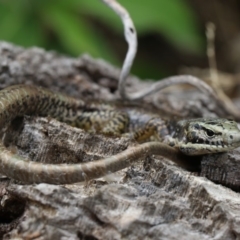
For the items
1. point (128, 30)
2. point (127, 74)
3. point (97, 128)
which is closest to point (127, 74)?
point (127, 74)

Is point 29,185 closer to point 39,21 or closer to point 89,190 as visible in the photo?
point 89,190

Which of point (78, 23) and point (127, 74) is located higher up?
point (78, 23)

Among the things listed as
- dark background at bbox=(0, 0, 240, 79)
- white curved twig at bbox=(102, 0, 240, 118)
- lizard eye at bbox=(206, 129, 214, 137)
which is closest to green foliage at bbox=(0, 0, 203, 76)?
dark background at bbox=(0, 0, 240, 79)

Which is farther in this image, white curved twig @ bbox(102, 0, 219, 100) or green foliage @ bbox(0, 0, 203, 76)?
green foliage @ bbox(0, 0, 203, 76)

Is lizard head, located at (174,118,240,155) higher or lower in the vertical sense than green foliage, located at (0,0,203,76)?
lower

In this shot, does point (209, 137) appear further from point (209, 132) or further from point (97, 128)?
point (97, 128)

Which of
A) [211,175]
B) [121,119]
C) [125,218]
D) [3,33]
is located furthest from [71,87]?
[125,218]

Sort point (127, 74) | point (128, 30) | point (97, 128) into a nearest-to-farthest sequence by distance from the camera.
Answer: point (128, 30)
point (127, 74)
point (97, 128)

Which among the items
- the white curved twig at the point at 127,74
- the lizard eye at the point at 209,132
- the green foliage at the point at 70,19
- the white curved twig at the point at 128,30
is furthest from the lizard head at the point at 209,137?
the green foliage at the point at 70,19

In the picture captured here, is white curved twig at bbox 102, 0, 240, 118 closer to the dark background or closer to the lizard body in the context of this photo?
the lizard body
